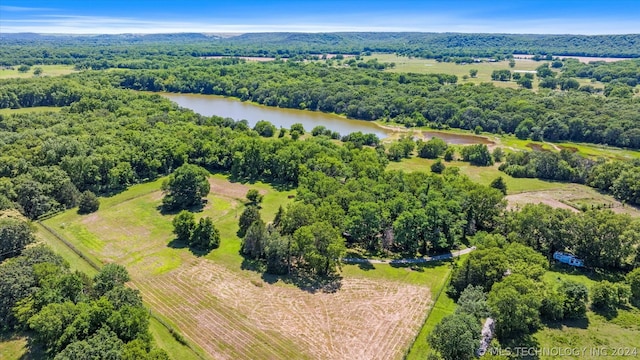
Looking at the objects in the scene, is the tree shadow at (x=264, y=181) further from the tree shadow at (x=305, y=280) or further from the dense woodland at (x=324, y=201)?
the tree shadow at (x=305, y=280)

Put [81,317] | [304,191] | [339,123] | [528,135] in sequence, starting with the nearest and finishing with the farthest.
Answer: [81,317] < [304,191] < [528,135] < [339,123]

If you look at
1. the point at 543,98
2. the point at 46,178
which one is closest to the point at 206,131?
the point at 46,178

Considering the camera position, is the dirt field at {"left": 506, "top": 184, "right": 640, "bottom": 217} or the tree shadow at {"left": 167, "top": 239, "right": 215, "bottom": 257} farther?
the dirt field at {"left": 506, "top": 184, "right": 640, "bottom": 217}

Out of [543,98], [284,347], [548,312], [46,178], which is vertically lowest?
[284,347]

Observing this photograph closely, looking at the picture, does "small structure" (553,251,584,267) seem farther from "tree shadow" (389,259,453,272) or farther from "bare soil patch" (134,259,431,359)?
"bare soil patch" (134,259,431,359)

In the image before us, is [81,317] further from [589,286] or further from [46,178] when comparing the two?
[589,286]

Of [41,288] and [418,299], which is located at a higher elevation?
[41,288]

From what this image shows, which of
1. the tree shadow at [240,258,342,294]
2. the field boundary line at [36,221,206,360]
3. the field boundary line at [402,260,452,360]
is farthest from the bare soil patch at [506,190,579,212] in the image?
the field boundary line at [36,221,206,360]
